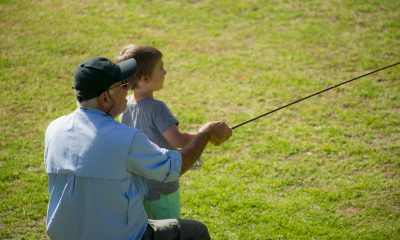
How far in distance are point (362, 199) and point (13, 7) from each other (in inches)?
287

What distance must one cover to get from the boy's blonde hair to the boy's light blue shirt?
647 millimetres

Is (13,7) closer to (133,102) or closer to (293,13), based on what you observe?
(293,13)

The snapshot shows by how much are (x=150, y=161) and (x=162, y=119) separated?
0.63 metres

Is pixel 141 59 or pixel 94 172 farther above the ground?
pixel 141 59

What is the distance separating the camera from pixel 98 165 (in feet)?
9.77

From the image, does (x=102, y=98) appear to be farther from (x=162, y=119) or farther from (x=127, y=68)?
(x=162, y=119)

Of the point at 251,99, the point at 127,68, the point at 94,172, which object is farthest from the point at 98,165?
the point at 251,99

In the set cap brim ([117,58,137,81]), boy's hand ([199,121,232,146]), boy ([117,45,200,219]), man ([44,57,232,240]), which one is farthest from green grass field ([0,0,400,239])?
cap brim ([117,58,137,81])

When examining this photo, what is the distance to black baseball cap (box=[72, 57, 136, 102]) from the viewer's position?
309cm

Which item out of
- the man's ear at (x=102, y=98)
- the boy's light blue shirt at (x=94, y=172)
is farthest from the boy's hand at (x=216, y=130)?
the man's ear at (x=102, y=98)

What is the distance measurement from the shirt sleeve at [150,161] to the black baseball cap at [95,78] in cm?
33

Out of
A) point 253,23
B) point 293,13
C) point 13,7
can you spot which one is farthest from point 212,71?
point 13,7

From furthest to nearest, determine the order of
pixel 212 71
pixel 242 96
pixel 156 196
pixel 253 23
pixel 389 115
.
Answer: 1. pixel 253 23
2. pixel 212 71
3. pixel 242 96
4. pixel 389 115
5. pixel 156 196

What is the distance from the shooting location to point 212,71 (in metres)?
7.98
